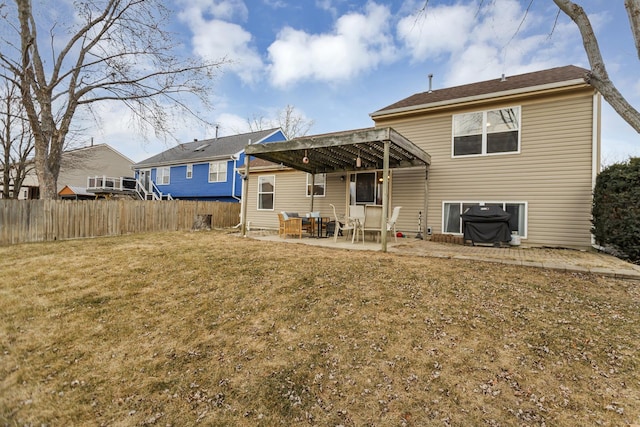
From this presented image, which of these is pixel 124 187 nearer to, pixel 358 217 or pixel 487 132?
pixel 358 217

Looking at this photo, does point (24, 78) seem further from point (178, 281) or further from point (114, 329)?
point (114, 329)

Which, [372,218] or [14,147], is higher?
[14,147]

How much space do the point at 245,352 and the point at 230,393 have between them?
526 mm

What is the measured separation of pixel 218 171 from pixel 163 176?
5.88m

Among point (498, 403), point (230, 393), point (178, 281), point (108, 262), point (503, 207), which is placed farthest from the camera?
point (503, 207)

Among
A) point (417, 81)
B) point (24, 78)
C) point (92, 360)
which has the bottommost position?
point (92, 360)

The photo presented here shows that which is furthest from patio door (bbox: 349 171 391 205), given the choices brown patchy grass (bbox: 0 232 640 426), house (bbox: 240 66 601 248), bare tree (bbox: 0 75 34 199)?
bare tree (bbox: 0 75 34 199)

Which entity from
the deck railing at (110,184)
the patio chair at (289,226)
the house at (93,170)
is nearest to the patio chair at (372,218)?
the patio chair at (289,226)

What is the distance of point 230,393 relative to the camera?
236 cm

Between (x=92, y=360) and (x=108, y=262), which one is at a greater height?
(x=108, y=262)

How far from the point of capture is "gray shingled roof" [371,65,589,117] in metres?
7.77

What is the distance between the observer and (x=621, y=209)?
575cm

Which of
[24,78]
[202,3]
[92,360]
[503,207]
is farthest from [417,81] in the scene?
[24,78]

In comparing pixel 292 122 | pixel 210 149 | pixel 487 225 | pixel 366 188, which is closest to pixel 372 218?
pixel 366 188
